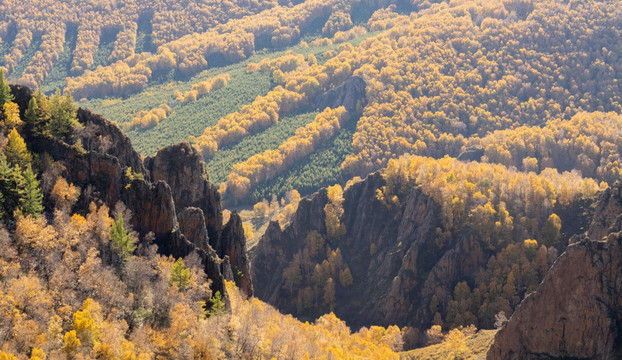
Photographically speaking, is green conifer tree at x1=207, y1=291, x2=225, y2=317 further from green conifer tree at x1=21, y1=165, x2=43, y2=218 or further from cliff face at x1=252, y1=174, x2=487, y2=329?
cliff face at x1=252, y1=174, x2=487, y2=329

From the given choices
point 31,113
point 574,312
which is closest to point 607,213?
point 574,312

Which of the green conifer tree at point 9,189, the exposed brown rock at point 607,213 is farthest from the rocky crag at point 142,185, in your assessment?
the exposed brown rock at point 607,213

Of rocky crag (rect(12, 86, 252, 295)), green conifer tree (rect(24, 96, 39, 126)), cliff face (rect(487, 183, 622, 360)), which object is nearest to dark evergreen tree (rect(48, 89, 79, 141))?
rocky crag (rect(12, 86, 252, 295))

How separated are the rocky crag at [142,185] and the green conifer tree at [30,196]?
8.19 meters

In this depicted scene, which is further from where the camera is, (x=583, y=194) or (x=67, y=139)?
(x=583, y=194)

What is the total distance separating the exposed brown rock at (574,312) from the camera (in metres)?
119

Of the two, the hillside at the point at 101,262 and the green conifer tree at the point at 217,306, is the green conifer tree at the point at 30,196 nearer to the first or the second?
the hillside at the point at 101,262

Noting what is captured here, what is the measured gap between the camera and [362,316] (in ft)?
613

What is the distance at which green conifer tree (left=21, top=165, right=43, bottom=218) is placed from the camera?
3964 inches

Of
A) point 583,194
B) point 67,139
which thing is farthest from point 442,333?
point 67,139

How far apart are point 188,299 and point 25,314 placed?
2930 centimetres

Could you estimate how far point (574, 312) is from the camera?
123188 millimetres

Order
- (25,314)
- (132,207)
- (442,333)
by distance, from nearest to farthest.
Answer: (25,314) → (132,207) → (442,333)

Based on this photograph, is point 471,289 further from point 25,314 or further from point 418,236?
point 25,314
